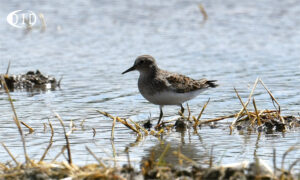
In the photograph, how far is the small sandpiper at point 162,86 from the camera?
7582mm

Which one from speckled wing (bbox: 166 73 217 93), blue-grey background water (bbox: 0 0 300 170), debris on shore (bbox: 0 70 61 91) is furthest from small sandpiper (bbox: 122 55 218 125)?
debris on shore (bbox: 0 70 61 91)

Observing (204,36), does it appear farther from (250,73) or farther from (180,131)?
(180,131)

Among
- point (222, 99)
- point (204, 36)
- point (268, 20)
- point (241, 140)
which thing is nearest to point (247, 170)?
point (241, 140)

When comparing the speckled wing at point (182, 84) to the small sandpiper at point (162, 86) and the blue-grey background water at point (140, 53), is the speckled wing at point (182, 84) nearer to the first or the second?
the small sandpiper at point (162, 86)

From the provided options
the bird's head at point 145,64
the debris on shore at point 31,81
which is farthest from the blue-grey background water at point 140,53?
the bird's head at point 145,64

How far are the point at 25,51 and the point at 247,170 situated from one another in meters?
8.89

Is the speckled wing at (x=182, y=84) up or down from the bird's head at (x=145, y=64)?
down

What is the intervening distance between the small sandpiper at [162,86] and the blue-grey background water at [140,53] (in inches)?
14.9

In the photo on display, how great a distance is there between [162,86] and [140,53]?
4883mm

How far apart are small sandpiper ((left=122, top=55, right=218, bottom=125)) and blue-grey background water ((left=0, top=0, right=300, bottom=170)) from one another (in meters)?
0.38

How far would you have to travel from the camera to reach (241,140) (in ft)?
21.0

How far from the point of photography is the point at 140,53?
40.9ft

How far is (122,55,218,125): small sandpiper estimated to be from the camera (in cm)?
758

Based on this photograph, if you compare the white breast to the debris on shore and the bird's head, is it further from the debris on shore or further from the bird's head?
the debris on shore
